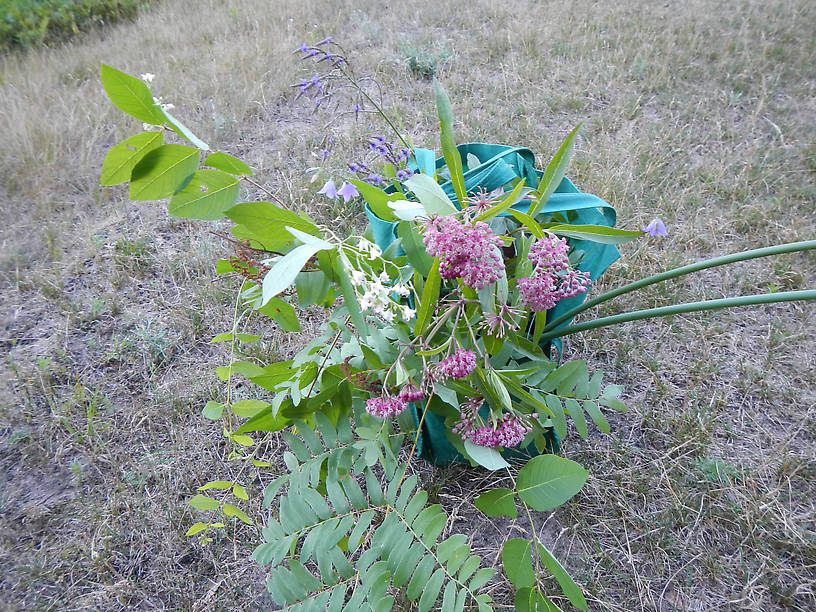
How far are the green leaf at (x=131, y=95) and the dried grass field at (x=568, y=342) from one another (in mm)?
1040

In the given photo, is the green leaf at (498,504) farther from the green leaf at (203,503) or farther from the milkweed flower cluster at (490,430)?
the green leaf at (203,503)

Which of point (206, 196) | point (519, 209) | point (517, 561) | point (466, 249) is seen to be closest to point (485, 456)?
point (517, 561)

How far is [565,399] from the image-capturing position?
4.25 feet

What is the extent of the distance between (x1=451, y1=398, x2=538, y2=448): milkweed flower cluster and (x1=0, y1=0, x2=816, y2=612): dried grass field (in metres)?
0.43

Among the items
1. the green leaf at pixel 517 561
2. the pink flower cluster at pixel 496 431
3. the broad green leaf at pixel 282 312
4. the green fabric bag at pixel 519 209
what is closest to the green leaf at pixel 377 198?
the green fabric bag at pixel 519 209

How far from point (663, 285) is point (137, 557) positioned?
6.21 feet

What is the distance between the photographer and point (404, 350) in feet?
3.50

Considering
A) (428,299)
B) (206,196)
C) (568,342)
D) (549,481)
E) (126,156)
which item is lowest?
(568,342)

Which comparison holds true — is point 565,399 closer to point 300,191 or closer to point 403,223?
point 403,223

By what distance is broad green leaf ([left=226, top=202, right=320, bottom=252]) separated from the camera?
930 mm

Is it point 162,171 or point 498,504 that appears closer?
point 162,171

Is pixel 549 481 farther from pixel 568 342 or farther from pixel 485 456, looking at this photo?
pixel 568 342

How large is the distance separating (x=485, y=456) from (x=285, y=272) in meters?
0.58

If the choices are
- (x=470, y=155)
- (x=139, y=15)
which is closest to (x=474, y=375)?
(x=470, y=155)
